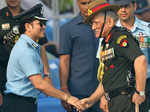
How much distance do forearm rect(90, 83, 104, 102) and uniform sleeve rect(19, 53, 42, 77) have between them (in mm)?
864

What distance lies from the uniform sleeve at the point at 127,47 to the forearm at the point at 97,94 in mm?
869

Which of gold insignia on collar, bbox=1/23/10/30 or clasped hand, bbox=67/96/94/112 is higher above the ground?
gold insignia on collar, bbox=1/23/10/30

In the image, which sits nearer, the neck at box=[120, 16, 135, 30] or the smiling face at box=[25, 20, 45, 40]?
the smiling face at box=[25, 20, 45, 40]

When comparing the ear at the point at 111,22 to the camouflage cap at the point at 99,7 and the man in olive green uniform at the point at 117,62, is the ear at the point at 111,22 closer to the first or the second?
the man in olive green uniform at the point at 117,62

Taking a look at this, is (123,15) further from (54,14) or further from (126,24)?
(54,14)

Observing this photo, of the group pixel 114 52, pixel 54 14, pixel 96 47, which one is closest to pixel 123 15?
pixel 96 47

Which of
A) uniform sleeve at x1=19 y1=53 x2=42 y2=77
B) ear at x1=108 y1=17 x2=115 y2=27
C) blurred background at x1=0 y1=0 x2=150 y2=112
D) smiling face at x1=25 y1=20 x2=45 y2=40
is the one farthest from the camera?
blurred background at x1=0 y1=0 x2=150 y2=112

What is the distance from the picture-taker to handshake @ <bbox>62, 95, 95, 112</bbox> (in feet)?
18.8

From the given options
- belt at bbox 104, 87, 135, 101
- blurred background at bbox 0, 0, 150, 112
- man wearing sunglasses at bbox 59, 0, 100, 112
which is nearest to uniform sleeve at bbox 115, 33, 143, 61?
belt at bbox 104, 87, 135, 101

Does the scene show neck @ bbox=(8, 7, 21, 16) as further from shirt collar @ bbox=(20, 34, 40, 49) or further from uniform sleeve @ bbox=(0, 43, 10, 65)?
shirt collar @ bbox=(20, 34, 40, 49)

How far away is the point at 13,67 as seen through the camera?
17.4 ft

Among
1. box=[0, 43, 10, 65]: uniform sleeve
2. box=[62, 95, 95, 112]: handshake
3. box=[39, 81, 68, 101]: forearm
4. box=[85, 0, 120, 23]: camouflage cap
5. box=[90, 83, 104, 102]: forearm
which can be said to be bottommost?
box=[62, 95, 95, 112]: handshake

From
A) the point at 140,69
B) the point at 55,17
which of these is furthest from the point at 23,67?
the point at 55,17

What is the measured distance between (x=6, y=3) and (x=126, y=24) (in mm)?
1771
